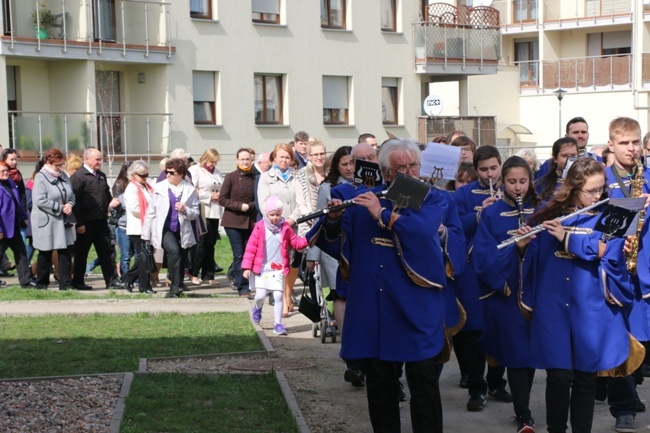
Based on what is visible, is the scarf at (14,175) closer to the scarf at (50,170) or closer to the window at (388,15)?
→ the scarf at (50,170)

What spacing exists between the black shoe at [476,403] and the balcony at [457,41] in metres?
29.7

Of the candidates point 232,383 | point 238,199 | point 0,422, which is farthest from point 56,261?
point 0,422

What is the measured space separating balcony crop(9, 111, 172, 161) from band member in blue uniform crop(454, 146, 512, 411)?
768 inches

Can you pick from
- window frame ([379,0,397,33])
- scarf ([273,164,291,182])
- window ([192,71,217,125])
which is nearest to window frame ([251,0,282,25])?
window ([192,71,217,125])

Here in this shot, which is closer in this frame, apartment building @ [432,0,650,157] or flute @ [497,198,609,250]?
flute @ [497,198,609,250]

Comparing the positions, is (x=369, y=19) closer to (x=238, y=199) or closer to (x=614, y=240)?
(x=238, y=199)

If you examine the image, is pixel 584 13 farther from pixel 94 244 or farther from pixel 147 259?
pixel 147 259

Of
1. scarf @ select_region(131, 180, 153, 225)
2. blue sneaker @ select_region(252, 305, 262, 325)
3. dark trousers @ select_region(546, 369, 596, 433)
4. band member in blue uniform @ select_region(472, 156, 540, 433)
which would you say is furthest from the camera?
scarf @ select_region(131, 180, 153, 225)

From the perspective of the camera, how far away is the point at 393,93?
37.9 m

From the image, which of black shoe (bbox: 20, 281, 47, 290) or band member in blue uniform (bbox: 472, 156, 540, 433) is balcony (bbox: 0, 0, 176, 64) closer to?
black shoe (bbox: 20, 281, 47, 290)

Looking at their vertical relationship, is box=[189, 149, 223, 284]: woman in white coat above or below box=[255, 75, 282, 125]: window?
below

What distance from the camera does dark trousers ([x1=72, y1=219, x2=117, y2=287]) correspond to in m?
16.4

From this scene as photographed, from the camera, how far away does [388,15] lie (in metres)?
37.2

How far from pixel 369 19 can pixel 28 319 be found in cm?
2456
